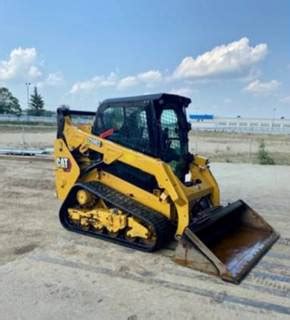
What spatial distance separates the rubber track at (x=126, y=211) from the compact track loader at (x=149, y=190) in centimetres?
1

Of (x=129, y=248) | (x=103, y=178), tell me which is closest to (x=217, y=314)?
(x=129, y=248)

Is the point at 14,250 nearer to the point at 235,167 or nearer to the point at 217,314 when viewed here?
the point at 217,314

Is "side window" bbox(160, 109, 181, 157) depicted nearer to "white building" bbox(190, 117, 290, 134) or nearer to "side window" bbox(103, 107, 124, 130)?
"side window" bbox(103, 107, 124, 130)

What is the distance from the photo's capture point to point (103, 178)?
5332 millimetres

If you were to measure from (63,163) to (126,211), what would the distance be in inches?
58.6

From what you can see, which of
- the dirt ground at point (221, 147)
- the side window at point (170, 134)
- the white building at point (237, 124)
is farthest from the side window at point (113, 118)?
the white building at point (237, 124)

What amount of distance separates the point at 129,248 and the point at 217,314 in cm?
181

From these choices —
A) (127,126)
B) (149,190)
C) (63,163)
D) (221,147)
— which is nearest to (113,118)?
(127,126)

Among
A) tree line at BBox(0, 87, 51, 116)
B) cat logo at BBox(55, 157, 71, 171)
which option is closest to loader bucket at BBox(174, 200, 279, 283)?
cat logo at BBox(55, 157, 71, 171)

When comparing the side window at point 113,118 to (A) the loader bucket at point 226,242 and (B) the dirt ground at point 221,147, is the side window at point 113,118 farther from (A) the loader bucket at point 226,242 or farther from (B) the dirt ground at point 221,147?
(B) the dirt ground at point 221,147

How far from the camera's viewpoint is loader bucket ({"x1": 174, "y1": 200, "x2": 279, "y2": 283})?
13.2 feet

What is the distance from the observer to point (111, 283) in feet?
12.3

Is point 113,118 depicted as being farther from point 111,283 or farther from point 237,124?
point 237,124

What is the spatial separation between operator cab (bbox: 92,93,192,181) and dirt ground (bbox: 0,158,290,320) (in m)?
1.43
